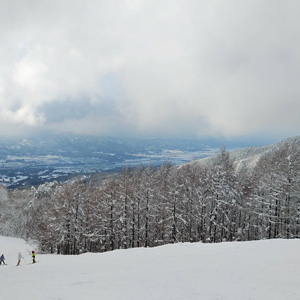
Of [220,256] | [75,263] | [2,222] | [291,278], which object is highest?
[291,278]

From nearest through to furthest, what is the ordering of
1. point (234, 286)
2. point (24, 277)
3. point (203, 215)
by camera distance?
point (234, 286) → point (24, 277) → point (203, 215)

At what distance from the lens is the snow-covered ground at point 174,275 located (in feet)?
41.8

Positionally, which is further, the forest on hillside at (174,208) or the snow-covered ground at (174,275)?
the forest on hillside at (174,208)

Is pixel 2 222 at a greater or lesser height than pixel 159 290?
lesser

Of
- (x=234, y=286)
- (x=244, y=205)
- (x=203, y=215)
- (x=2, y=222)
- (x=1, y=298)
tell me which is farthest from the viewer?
(x=2, y=222)

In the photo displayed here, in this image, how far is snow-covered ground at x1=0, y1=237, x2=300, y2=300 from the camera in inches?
502

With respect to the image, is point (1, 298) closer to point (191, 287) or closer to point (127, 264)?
point (127, 264)

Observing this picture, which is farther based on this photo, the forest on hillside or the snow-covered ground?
the forest on hillside

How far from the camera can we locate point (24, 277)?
18531 mm

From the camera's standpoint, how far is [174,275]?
51.7ft

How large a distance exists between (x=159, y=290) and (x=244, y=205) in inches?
1031

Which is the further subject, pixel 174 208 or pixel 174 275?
pixel 174 208

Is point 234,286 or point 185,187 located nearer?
point 234,286

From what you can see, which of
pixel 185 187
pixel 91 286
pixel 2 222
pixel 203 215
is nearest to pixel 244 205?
pixel 203 215
